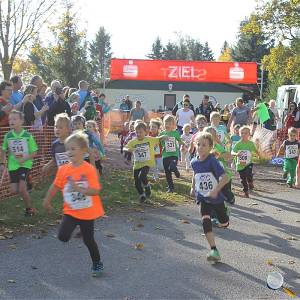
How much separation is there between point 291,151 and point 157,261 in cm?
732

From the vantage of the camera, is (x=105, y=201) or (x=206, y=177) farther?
(x=105, y=201)

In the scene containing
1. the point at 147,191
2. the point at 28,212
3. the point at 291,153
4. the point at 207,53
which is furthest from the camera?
the point at 207,53

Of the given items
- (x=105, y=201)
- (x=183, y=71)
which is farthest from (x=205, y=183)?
(x=183, y=71)

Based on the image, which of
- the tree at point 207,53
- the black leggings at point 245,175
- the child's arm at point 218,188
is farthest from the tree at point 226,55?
the child's arm at point 218,188

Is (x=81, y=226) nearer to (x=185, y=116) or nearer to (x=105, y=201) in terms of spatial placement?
(x=105, y=201)

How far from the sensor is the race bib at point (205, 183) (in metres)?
6.42

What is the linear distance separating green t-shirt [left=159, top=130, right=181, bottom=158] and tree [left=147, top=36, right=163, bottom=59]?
84.6 metres

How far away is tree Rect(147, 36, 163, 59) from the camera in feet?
309

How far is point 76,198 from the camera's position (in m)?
5.53

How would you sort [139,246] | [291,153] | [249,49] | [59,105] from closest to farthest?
[139,246] < [59,105] < [291,153] < [249,49]

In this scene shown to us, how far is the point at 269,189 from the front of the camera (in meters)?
12.3

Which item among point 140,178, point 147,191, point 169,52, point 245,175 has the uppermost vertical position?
point 169,52

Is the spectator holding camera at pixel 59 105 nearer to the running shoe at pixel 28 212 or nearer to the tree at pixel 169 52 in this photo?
the running shoe at pixel 28 212

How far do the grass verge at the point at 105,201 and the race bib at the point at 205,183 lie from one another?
7.73 ft
